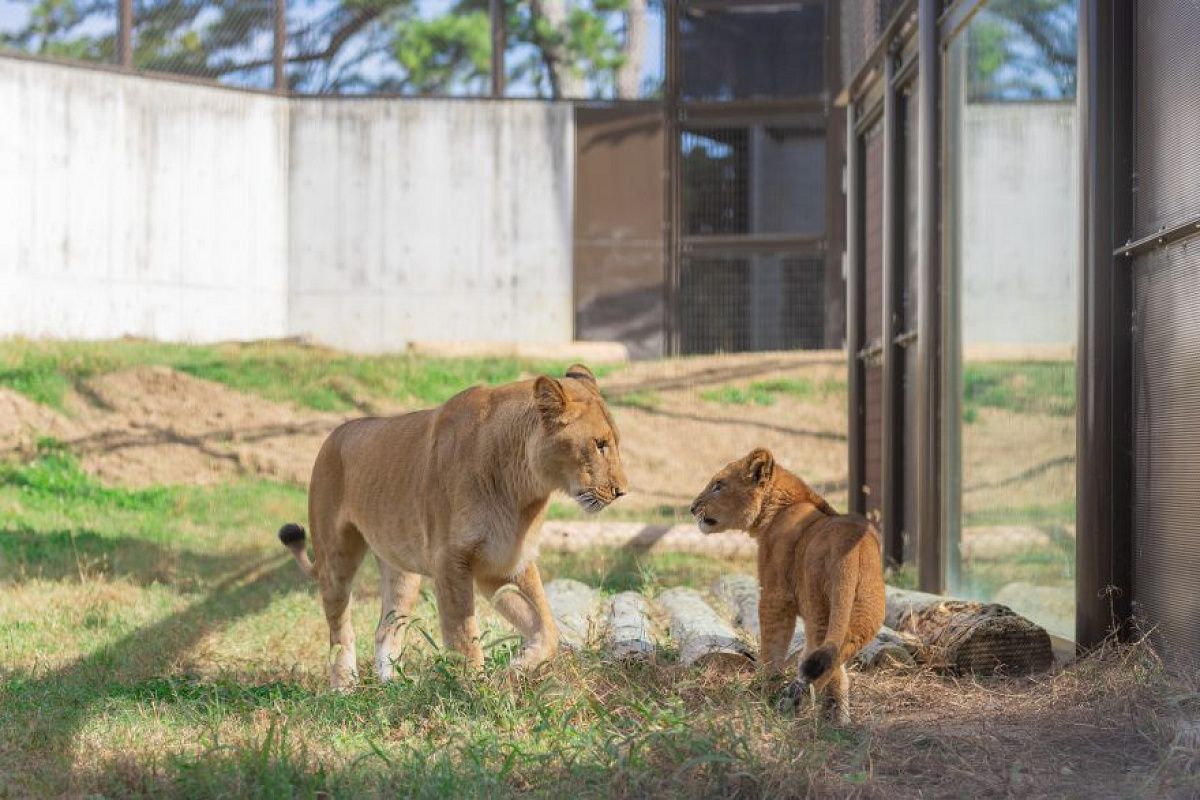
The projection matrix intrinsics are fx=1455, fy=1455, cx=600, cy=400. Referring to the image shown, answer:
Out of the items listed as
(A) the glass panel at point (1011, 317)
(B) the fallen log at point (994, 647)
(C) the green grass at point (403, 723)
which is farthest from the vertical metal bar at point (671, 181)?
(B) the fallen log at point (994, 647)

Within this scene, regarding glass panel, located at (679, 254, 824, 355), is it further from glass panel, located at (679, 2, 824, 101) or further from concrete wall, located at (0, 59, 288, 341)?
concrete wall, located at (0, 59, 288, 341)

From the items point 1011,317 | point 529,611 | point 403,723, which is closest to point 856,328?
point 1011,317

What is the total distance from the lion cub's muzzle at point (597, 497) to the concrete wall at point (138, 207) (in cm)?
1450

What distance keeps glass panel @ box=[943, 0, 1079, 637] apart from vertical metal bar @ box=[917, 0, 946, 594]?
3.4 inches

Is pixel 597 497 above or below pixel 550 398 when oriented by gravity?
below

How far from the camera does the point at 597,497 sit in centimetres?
564

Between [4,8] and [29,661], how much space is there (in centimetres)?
1460

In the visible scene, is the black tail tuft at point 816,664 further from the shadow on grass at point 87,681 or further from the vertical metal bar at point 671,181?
the vertical metal bar at point 671,181

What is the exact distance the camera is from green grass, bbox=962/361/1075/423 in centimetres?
683

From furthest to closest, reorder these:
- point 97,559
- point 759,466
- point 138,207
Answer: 1. point 138,207
2. point 97,559
3. point 759,466

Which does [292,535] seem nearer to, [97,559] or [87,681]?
[87,681]

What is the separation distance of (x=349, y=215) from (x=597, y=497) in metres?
15.4

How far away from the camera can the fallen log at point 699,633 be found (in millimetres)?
6168

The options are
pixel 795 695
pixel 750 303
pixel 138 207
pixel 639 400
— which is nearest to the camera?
pixel 795 695
